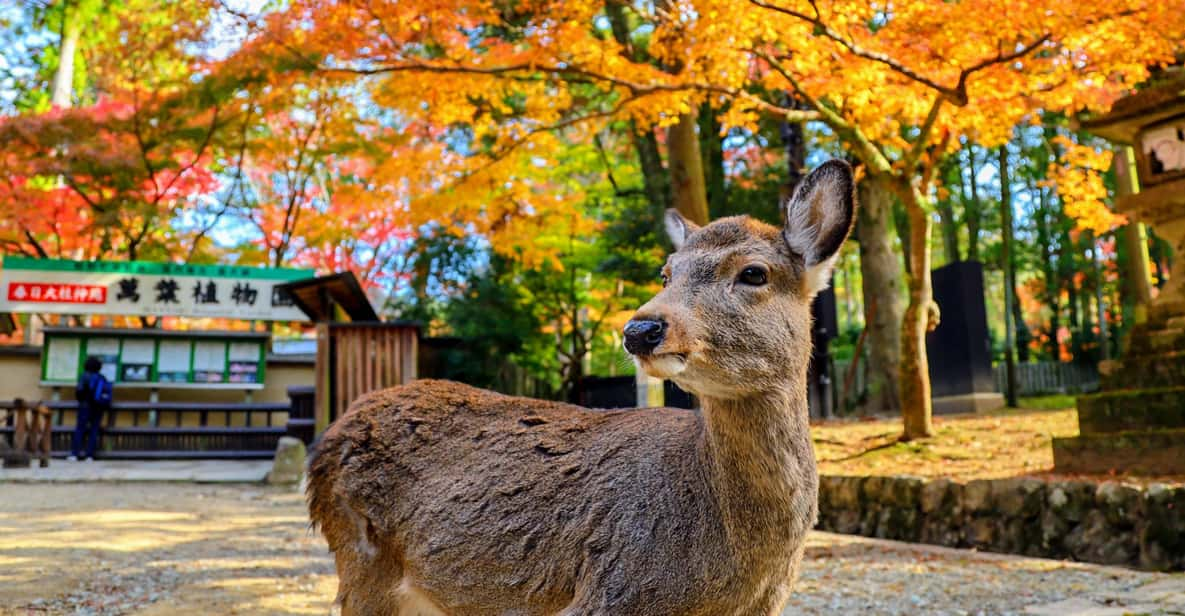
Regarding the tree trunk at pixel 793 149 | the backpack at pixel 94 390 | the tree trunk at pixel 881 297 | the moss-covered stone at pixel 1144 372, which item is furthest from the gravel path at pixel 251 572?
the tree trunk at pixel 881 297

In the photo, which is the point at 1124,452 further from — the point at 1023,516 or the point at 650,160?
the point at 650,160

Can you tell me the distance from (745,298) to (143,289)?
17.0 meters

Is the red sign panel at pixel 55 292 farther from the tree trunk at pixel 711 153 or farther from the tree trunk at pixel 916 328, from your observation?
the tree trunk at pixel 916 328

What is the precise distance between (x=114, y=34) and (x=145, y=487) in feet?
40.9

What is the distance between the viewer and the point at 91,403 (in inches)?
581

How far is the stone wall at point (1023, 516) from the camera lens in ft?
19.2

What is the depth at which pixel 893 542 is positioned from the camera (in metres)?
7.79

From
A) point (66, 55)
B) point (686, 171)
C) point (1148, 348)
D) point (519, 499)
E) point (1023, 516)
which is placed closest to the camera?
point (519, 499)

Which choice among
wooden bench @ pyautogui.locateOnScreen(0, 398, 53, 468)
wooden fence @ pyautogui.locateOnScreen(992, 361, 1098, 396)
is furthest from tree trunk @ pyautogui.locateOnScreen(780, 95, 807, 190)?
wooden bench @ pyautogui.locateOnScreen(0, 398, 53, 468)

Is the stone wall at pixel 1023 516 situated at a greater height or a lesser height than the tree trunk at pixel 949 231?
lesser

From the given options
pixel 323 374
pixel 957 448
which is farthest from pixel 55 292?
pixel 957 448

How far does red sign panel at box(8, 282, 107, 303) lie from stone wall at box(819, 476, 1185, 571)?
14.5 meters

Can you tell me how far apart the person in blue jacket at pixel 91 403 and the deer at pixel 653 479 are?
14.1m

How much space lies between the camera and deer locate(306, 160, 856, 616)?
2.32 meters
